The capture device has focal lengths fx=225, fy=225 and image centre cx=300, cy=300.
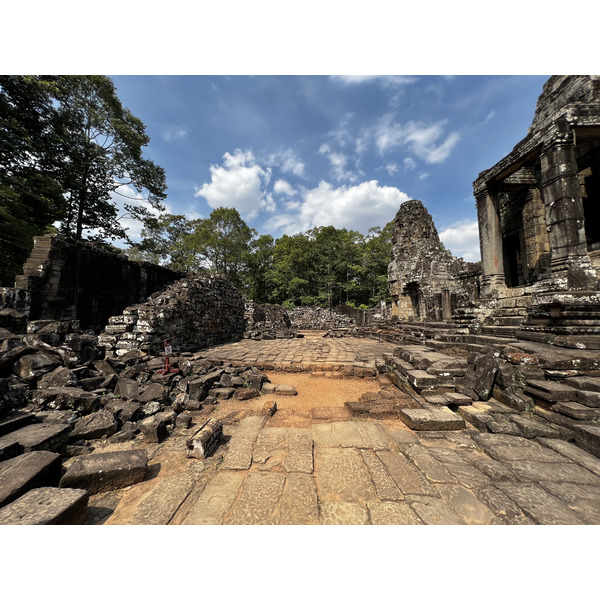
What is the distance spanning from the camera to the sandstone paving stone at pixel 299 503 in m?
1.63

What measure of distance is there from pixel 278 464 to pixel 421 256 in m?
14.3

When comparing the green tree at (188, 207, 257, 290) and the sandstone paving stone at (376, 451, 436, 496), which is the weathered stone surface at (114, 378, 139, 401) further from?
the green tree at (188, 207, 257, 290)

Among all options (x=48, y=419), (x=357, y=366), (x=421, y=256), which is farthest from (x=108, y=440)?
(x=421, y=256)

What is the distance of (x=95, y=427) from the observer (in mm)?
2781

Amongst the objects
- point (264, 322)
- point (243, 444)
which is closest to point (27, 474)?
point (243, 444)

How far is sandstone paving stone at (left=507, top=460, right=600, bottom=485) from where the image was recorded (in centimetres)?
190

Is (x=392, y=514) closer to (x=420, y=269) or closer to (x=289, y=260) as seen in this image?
(x=420, y=269)

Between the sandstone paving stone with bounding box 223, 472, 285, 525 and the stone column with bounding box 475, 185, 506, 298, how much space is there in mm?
7899

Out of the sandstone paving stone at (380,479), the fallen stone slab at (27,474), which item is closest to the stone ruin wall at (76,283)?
the fallen stone slab at (27,474)

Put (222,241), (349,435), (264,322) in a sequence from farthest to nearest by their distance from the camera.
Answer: (222,241)
(264,322)
(349,435)

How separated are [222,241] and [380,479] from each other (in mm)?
24053

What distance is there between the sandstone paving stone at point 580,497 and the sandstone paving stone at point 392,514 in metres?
1.16

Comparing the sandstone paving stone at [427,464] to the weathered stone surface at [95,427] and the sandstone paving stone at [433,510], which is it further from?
the weathered stone surface at [95,427]

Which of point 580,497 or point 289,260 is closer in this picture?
point 580,497
